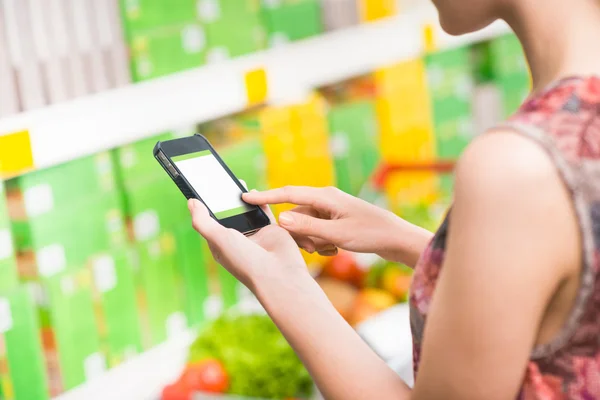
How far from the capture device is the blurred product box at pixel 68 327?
154cm

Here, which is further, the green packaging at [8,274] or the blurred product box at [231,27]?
the blurred product box at [231,27]

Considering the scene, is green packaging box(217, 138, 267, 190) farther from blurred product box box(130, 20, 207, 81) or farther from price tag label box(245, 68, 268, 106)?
blurred product box box(130, 20, 207, 81)

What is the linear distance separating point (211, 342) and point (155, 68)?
611 millimetres

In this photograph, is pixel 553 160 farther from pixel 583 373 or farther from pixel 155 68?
pixel 155 68

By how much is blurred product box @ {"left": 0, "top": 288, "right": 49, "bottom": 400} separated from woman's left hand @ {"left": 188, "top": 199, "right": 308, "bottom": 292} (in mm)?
606

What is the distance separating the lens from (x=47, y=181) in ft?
5.08

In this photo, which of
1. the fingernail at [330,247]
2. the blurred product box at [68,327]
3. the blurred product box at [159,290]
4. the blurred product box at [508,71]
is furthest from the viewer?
the blurred product box at [508,71]

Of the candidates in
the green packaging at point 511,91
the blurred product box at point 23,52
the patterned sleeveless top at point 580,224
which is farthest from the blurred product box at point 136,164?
the green packaging at point 511,91

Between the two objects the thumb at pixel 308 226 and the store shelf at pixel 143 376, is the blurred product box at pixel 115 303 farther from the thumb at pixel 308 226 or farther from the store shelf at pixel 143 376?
the thumb at pixel 308 226

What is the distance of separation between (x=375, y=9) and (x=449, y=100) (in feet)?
1.53

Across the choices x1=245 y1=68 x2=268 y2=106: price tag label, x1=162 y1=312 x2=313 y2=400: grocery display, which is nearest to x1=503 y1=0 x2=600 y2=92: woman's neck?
x1=162 y1=312 x2=313 y2=400: grocery display

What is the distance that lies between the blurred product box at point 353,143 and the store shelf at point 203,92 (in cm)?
→ 11

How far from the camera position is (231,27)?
77.9 inches

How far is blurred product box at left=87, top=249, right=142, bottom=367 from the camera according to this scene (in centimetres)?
164
